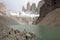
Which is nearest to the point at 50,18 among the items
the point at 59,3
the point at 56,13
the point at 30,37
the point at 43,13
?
the point at 56,13

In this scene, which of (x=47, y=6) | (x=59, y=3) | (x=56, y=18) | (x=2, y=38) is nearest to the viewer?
(x=2, y=38)

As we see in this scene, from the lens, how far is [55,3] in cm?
5584

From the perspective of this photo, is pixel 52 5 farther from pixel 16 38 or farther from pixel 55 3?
pixel 16 38

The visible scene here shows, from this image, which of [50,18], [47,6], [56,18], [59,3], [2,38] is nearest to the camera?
[2,38]

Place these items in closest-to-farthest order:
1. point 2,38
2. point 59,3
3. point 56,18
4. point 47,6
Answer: point 2,38, point 56,18, point 59,3, point 47,6

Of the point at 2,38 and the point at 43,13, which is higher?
the point at 2,38

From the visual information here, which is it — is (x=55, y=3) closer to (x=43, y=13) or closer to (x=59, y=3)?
(x=59, y=3)

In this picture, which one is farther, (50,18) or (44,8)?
(44,8)

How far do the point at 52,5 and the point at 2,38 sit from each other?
4577cm

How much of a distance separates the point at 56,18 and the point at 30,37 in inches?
1340

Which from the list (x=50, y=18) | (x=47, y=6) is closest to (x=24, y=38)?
(x=50, y=18)

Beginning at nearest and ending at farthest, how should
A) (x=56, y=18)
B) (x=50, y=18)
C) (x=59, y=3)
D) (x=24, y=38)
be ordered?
1. (x=24, y=38)
2. (x=56, y=18)
3. (x=50, y=18)
4. (x=59, y=3)

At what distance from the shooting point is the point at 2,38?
1198cm

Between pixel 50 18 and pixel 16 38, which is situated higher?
pixel 16 38
